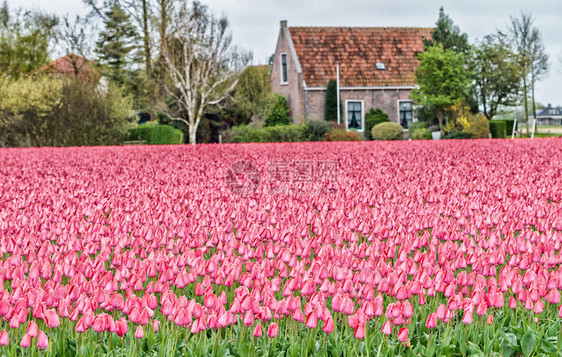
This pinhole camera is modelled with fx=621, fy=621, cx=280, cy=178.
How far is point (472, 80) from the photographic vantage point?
4091cm

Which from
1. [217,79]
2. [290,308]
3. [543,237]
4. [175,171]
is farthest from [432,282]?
[217,79]

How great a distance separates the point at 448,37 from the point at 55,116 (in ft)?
88.2

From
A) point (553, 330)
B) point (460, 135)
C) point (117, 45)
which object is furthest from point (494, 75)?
point (553, 330)

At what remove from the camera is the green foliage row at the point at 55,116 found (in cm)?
2919

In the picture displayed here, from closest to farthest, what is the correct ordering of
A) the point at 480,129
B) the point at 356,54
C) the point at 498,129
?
the point at 480,129 → the point at 498,129 → the point at 356,54

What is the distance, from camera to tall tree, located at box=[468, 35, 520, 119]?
4381 cm

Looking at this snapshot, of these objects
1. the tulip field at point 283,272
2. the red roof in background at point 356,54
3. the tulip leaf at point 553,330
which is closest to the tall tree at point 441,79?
the red roof in background at point 356,54

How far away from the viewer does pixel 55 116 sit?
29.5 m

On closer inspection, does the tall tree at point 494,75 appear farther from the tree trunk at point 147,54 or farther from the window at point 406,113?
the tree trunk at point 147,54

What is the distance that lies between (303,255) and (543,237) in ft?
5.94

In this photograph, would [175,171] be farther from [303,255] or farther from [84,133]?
[84,133]

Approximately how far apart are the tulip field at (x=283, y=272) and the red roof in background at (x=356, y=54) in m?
35.1

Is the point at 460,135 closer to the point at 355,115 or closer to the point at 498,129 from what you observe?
the point at 498,129

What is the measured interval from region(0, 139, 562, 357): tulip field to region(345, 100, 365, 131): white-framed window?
114 ft
